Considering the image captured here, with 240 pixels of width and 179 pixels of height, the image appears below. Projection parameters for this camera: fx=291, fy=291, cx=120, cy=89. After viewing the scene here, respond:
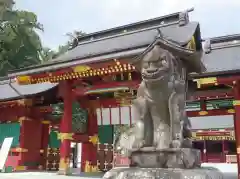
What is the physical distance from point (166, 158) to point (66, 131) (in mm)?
6989

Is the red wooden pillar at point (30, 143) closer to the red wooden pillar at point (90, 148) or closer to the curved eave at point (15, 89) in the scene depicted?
the curved eave at point (15, 89)

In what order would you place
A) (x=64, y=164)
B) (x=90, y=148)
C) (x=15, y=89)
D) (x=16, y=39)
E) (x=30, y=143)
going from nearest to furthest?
1. (x=64, y=164)
2. (x=90, y=148)
3. (x=30, y=143)
4. (x=15, y=89)
5. (x=16, y=39)

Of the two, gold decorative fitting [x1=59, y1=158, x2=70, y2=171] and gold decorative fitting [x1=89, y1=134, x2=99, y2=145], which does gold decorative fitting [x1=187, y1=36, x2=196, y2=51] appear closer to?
gold decorative fitting [x1=89, y1=134, x2=99, y2=145]

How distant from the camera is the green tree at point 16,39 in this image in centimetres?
2883

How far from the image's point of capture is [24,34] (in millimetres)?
29562

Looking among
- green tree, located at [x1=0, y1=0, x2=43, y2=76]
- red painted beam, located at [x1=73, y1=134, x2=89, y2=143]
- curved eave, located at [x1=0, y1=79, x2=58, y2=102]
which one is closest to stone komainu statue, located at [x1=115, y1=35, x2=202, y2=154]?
red painted beam, located at [x1=73, y1=134, x2=89, y2=143]

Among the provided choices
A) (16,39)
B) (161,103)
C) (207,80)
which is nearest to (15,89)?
(207,80)

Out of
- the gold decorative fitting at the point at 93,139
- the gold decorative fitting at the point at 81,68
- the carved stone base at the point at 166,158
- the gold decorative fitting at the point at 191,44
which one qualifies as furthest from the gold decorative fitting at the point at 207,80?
the gold decorative fitting at the point at 93,139

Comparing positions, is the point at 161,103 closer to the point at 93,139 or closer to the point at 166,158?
the point at 166,158

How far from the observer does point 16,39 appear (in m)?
29.3

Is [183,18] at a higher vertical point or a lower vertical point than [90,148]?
higher

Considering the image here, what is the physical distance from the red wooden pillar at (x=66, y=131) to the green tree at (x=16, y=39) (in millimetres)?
19039

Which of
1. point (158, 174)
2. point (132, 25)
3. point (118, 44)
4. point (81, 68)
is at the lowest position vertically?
point (158, 174)

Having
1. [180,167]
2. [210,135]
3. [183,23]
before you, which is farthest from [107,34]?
[210,135]
